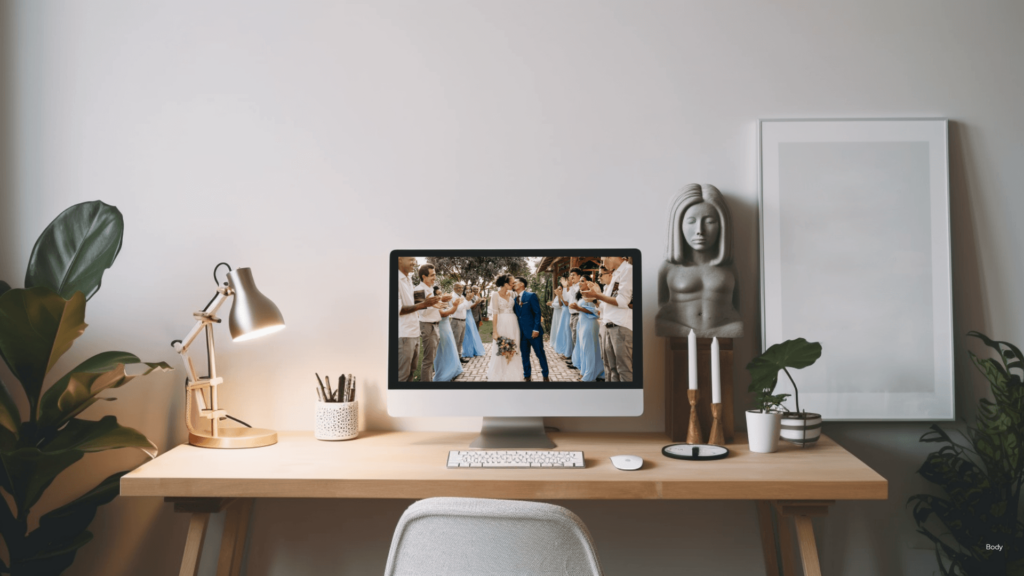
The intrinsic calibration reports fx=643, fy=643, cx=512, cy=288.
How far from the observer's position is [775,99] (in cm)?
198

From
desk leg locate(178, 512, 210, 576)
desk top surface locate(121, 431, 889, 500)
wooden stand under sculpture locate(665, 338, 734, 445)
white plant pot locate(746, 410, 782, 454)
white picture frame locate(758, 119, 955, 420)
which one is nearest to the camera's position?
desk top surface locate(121, 431, 889, 500)

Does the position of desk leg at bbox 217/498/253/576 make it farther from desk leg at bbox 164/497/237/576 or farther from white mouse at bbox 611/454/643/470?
white mouse at bbox 611/454/643/470

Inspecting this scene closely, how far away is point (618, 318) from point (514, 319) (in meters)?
0.28

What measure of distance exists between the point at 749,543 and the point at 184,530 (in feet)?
5.67

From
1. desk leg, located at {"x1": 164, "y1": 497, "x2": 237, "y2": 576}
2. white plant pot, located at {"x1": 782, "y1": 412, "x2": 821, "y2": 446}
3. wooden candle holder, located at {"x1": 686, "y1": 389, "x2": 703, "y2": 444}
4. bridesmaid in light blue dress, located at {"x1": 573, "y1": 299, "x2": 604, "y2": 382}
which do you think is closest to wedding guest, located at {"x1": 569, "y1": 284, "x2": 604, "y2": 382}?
bridesmaid in light blue dress, located at {"x1": 573, "y1": 299, "x2": 604, "y2": 382}

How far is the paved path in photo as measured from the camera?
5.64 ft

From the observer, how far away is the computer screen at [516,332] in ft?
5.64

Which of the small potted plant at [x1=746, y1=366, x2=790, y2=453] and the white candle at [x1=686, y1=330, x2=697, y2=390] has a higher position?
the white candle at [x1=686, y1=330, x2=697, y2=390]

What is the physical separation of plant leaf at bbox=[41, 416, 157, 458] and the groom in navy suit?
0.97 metres

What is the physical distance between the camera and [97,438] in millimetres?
1620

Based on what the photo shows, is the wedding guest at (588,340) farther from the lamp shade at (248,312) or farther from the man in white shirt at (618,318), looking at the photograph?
the lamp shade at (248,312)

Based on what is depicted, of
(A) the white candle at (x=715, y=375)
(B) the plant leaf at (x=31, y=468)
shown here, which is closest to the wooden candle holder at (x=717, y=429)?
(A) the white candle at (x=715, y=375)

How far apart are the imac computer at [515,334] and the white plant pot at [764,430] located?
29 cm

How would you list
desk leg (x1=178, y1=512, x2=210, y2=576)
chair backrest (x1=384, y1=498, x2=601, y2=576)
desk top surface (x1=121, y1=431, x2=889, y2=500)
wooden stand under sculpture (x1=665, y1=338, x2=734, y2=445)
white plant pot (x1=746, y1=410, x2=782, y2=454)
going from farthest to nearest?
wooden stand under sculpture (x1=665, y1=338, x2=734, y2=445)
white plant pot (x1=746, y1=410, x2=782, y2=454)
desk leg (x1=178, y1=512, x2=210, y2=576)
desk top surface (x1=121, y1=431, x2=889, y2=500)
chair backrest (x1=384, y1=498, x2=601, y2=576)
